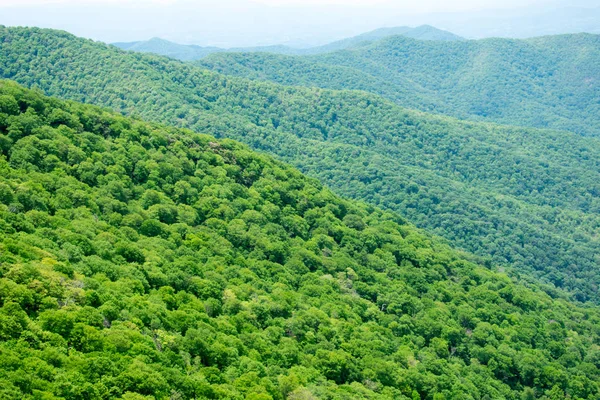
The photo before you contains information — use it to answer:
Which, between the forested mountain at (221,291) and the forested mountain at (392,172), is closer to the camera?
the forested mountain at (221,291)

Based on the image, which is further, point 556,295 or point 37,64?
point 37,64

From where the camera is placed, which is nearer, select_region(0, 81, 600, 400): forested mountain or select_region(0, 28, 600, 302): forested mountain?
select_region(0, 81, 600, 400): forested mountain

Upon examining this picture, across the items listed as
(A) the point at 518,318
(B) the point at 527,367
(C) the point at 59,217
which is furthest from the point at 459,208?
(C) the point at 59,217

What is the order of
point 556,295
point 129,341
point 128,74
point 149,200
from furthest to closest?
point 128,74
point 556,295
point 149,200
point 129,341

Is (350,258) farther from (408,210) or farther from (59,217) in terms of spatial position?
(408,210)

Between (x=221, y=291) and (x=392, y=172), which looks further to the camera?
(x=392, y=172)

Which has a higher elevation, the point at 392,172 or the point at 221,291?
the point at 221,291

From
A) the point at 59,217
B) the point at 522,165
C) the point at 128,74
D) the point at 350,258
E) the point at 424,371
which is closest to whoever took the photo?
the point at 59,217

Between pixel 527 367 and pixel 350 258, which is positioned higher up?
pixel 350 258
